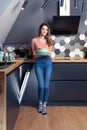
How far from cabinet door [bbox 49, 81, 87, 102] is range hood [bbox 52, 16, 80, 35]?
1.07m

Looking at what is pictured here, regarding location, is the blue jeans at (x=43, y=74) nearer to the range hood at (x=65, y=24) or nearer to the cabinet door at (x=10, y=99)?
the cabinet door at (x=10, y=99)

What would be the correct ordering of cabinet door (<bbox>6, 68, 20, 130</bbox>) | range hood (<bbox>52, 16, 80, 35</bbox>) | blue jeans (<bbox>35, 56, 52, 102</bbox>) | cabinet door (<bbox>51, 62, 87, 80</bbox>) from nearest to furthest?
cabinet door (<bbox>6, 68, 20, 130</bbox>) → blue jeans (<bbox>35, 56, 52, 102</bbox>) → cabinet door (<bbox>51, 62, 87, 80</bbox>) → range hood (<bbox>52, 16, 80, 35</bbox>)

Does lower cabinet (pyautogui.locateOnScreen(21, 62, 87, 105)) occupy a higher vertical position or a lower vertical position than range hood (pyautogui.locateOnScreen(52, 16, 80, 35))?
lower

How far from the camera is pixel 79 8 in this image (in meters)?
4.46

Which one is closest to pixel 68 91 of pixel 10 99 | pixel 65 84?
pixel 65 84

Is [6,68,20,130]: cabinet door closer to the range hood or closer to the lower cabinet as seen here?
the lower cabinet

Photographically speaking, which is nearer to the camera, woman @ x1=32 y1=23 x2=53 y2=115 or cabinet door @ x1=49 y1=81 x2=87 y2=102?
woman @ x1=32 y1=23 x2=53 y2=115

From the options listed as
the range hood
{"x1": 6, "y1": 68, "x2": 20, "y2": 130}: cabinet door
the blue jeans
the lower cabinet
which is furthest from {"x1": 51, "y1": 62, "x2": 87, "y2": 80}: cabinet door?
{"x1": 6, "y1": 68, "x2": 20, "y2": 130}: cabinet door

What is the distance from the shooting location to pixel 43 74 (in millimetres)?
3639

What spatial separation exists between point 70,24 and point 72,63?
2.93ft

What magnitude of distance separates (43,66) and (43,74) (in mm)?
149

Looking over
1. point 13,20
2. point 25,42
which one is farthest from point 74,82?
point 13,20

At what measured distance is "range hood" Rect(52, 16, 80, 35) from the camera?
14.2 feet

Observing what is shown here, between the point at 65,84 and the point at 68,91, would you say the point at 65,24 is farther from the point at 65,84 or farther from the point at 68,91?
the point at 68,91
